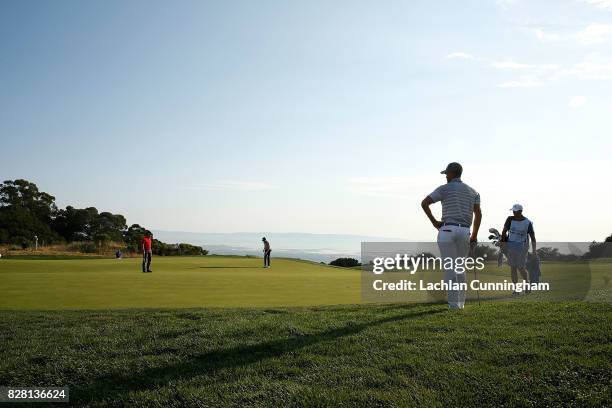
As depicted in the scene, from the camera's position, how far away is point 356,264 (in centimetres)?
4194

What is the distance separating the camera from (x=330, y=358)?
647 cm

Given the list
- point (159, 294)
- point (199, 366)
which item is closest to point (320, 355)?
→ point (199, 366)

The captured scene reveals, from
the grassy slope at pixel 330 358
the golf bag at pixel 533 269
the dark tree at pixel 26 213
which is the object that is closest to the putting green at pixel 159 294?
the grassy slope at pixel 330 358

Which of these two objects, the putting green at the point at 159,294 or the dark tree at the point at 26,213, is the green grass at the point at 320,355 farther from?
the dark tree at the point at 26,213

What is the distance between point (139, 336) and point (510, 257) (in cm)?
1030

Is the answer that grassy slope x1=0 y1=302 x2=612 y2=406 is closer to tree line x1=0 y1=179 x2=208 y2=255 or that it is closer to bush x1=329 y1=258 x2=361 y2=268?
bush x1=329 y1=258 x2=361 y2=268

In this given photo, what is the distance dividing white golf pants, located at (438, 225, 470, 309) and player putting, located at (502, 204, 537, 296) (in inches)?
215

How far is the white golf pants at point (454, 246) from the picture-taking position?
30.2ft

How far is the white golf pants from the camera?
920 cm

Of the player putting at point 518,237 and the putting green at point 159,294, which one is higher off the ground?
the player putting at point 518,237

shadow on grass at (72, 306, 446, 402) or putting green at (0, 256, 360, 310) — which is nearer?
shadow on grass at (72, 306, 446, 402)

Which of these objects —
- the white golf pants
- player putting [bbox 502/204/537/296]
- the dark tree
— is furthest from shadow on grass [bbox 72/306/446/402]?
the dark tree

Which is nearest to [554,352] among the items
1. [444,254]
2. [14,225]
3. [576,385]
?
[576,385]

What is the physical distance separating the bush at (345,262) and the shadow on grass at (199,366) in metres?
34.3
